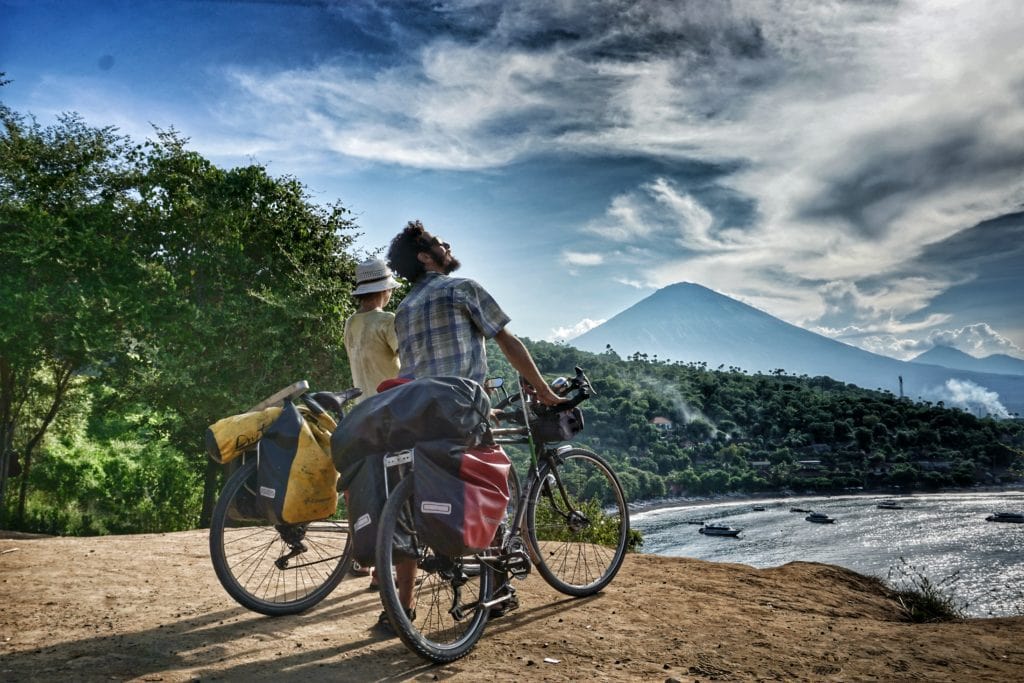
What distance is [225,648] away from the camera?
4.01 meters

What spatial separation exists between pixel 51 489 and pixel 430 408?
40.9 metres

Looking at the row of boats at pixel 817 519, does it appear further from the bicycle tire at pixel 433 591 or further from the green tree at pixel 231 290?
the bicycle tire at pixel 433 591

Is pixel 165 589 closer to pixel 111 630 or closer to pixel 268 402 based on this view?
pixel 111 630

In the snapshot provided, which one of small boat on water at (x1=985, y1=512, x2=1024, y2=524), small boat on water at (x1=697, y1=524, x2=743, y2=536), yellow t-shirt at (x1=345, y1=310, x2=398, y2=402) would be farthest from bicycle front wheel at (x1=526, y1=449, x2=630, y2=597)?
small boat on water at (x1=985, y1=512, x2=1024, y2=524)

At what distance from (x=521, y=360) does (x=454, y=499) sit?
131cm

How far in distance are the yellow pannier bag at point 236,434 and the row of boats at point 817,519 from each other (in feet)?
286

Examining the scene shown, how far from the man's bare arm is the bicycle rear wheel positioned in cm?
156

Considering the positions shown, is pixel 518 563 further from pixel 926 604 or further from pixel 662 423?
pixel 662 423

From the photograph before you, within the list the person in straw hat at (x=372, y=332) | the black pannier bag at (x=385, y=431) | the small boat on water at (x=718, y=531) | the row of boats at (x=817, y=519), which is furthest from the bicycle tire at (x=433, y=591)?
the row of boats at (x=817, y=519)

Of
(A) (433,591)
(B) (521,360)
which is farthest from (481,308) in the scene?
(A) (433,591)

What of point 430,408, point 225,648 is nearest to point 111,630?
point 225,648

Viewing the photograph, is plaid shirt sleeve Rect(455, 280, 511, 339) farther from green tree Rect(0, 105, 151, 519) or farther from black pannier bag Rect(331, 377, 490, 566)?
green tree Rect(0, 105, 151, 519)

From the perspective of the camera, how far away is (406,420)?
3.61 m

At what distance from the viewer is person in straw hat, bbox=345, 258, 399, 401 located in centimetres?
543
